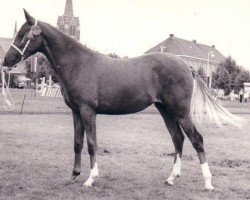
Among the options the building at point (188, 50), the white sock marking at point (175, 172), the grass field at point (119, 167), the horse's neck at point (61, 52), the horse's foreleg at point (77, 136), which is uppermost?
the building at point (188, 50)

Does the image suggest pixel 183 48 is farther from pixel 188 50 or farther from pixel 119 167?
pixel 119 167

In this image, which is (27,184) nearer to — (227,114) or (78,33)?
(227,114)

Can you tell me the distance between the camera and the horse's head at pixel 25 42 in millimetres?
6781

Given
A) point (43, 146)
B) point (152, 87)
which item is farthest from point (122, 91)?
point (43, 146)

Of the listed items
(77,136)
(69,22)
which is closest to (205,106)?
(77,136)

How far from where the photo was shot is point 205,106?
787 centimetres

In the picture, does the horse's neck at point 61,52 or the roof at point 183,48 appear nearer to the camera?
the horse's neck at point 61,52

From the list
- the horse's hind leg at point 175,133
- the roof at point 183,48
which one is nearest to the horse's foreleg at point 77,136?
the horse's hind leg at point 175,133

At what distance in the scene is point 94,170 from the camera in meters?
7.07

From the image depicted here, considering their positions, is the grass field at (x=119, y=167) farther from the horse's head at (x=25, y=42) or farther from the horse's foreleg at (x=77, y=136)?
the horse's head at (x=25, y=42)

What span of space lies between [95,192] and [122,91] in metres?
1.76

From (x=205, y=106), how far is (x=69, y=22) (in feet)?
495

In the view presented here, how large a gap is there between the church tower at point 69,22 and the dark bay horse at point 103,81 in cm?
14902

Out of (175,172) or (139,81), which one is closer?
(139,81)
